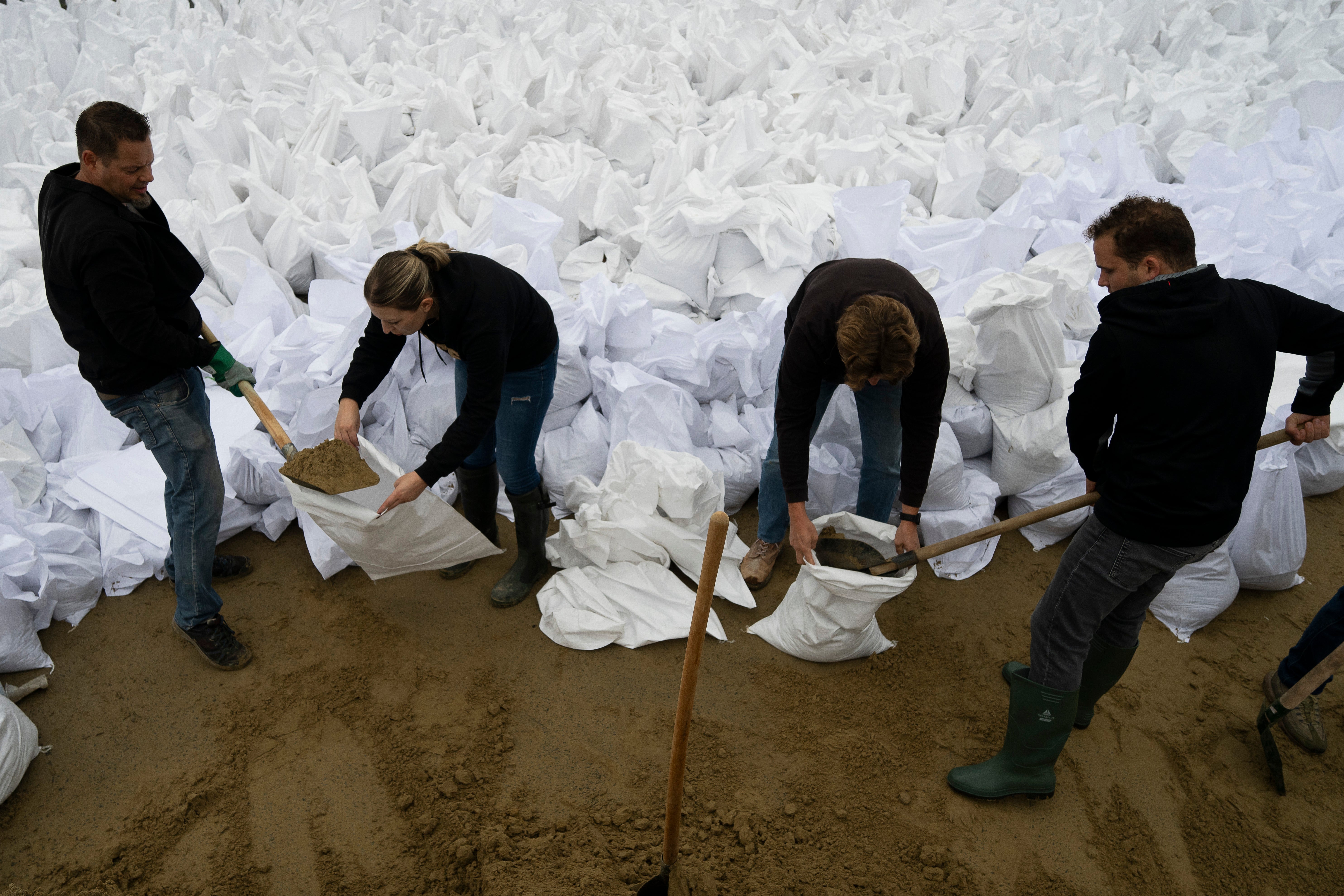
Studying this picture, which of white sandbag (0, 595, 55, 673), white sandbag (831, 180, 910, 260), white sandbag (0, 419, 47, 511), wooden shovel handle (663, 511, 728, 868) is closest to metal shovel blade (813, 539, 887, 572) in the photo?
wooden shovel handle (663, 511, 728, 868)

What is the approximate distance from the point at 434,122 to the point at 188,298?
2357 millimetres

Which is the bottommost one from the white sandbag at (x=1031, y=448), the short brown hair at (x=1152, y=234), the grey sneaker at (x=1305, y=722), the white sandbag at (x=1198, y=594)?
the grey sneaker at (x=1305, y=722)

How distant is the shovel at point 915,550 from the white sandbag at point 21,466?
2422 mm

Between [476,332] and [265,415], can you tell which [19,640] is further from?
[476,332]

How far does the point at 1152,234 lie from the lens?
1541 mm

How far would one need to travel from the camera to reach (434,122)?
13.2 feet

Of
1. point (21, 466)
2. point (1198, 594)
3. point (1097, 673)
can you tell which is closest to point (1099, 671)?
point (1097, 673)

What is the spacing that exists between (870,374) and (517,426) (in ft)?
3.35

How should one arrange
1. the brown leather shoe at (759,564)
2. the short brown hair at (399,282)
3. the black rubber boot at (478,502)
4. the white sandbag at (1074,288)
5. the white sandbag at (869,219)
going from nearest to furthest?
the short brown hair at (399,282) → the black rubber boot at (478,502) → the brown leather shoe at (759,564) → the white sandbag at (1074,288) → the white sandbag at (869,219)

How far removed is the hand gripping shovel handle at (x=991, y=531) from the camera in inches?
78.5

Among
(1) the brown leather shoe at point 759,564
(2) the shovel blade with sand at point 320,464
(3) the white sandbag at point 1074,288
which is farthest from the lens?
(3) the white sandbag at point 1074,288

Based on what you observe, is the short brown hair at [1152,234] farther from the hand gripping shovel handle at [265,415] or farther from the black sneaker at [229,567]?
the black sneaker at [229,567]

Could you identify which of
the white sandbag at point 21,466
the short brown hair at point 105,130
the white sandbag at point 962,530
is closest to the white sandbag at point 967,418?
the white sandbag at point 962,530

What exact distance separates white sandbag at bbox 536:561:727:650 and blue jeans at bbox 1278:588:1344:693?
1.54 meters
